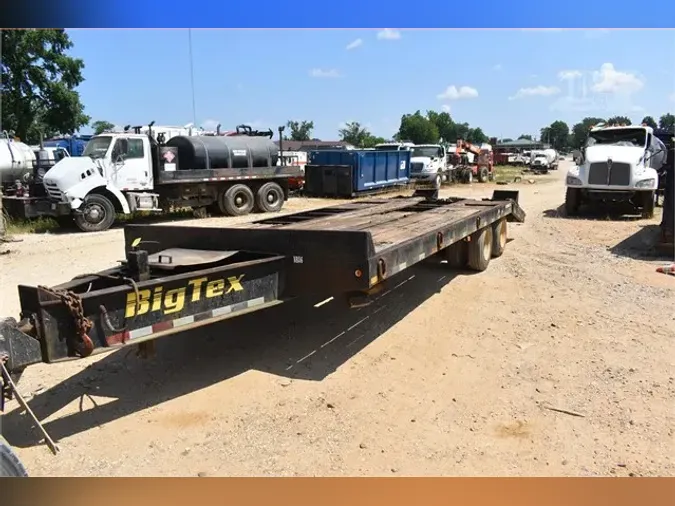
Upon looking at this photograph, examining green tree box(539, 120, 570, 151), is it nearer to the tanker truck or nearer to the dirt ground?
the tanker truck

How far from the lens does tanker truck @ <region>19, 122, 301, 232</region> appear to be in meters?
12.7

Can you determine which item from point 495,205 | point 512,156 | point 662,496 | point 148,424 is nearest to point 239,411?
point 148,424

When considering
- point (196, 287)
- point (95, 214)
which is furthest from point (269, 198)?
point (196, 287)

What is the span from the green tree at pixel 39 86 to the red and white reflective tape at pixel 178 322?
92.6ft

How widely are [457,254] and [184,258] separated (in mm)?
4423

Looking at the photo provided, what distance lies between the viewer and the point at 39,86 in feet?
109

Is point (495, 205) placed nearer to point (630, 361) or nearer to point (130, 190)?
point (630, 361)

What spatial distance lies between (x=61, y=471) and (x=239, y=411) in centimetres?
113

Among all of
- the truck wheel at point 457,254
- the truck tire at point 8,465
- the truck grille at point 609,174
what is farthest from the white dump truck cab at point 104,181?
the truck tire at point 8,465

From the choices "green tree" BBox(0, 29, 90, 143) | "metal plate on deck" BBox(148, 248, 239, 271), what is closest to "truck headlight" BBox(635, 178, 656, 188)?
"metal plate on deck" BBox(148, 248, 239, 271)

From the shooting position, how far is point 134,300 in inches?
138

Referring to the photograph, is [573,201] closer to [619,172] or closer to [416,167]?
[619,172]

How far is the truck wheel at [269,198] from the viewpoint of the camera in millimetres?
16430

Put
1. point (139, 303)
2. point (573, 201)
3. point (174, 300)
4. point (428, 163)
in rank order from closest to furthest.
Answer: point (139, 303), point (174, 300), point (573, 201), point (428, 163)
